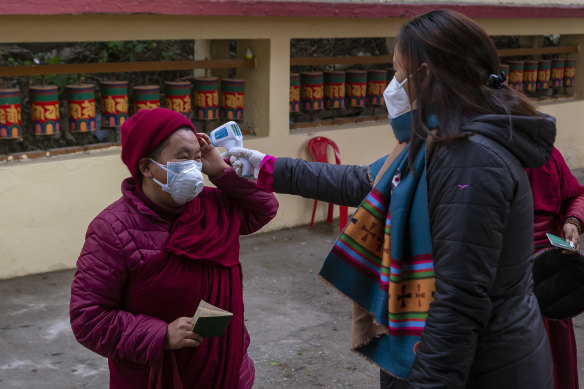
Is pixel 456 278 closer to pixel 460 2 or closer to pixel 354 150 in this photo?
pixel 354 150

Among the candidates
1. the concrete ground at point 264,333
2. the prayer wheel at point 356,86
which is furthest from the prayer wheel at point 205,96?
the prayer wheel at point 356,86

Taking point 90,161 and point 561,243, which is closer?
point 561,243

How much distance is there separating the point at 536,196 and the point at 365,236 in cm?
167

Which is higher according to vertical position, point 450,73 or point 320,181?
point 450,73

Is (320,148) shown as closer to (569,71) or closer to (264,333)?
(264,333)

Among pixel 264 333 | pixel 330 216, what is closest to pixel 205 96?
pixel 330 216

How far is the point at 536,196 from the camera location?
11.9 ft

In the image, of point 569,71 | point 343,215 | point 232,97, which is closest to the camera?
point 232,97

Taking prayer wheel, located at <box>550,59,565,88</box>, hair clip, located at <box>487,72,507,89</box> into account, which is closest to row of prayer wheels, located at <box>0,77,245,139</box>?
hair clip, located at <box>487,72,507,89</box>

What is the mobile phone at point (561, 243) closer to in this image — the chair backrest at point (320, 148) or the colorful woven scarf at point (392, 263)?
the colorful woven scarf at point (392, 263)

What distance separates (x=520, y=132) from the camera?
2062 millimetres

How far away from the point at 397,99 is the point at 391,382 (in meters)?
0.88

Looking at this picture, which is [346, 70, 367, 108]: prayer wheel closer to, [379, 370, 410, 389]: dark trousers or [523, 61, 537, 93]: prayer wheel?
[523, 61, 537, 93]: prayer wheel

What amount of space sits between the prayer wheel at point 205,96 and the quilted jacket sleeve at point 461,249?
222 inches
